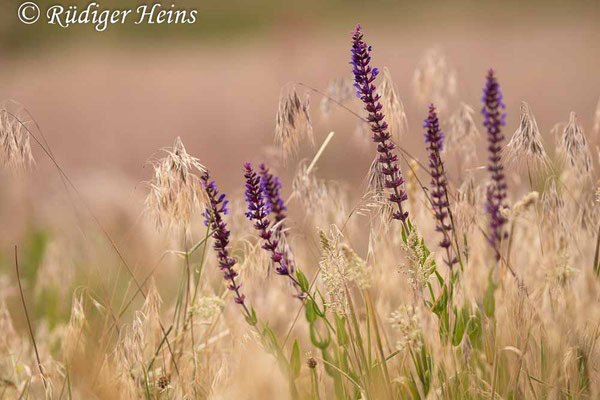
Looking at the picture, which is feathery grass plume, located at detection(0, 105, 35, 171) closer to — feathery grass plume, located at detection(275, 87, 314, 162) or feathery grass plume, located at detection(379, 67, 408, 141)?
feathery grass plume, located at detection(275, 87, 314, 162)

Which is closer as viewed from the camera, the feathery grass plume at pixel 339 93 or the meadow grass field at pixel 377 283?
the meadow grass field at pixel 377 283

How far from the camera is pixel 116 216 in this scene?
3.71 m

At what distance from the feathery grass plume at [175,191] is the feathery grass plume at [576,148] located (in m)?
1.10

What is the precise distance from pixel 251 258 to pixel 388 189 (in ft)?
1.52

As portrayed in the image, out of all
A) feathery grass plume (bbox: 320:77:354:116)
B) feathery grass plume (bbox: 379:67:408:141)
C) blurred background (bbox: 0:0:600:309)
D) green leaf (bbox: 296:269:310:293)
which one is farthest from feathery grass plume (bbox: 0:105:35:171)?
blurred background (bbox: 0:0:600:309)

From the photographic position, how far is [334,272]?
1.80m

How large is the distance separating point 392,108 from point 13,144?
3.69 ft

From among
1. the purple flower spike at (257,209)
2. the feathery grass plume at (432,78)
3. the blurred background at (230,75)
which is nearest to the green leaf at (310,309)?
the purple flower spike at (257,209)

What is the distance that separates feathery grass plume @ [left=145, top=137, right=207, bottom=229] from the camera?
6.11 feet

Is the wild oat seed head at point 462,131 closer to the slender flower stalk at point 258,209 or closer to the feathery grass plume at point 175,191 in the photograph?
the slender flower stalk at point 258,209

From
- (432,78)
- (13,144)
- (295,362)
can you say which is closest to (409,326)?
(295,362)

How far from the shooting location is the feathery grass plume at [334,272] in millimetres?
1770

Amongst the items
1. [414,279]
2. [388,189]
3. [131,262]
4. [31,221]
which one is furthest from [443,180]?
[31,221]

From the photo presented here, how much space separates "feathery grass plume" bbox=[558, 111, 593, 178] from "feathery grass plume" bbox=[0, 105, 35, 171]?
1.59 metres
